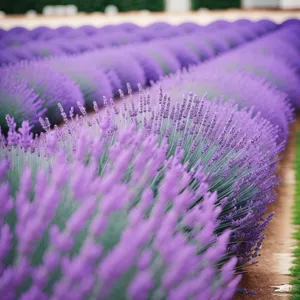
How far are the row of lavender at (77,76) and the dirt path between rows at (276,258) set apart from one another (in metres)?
1.91

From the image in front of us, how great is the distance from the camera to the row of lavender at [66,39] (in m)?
7.65

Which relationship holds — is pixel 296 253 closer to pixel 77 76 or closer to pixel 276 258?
pixel 276 258

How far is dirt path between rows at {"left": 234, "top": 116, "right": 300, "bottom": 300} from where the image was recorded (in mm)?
2301

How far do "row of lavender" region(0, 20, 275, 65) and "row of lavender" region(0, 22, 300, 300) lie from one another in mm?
4030

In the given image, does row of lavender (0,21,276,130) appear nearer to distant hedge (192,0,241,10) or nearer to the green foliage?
the green foliage

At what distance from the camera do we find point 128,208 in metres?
1.57

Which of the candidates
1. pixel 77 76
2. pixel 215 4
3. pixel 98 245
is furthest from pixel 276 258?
pixel 215 4

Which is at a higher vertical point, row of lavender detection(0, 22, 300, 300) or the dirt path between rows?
row of lavender detection(0, 22, 300, 300)

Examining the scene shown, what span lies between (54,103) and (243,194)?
260 centimetres

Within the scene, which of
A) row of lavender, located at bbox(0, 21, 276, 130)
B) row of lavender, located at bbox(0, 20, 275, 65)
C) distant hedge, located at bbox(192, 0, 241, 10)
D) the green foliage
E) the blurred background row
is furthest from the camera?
distant hedge, located at bbox(192, 0, 241, 10)

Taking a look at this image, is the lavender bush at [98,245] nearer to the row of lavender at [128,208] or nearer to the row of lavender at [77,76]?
the row of lavender at [128,208]

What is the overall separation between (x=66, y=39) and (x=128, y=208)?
10486 mm

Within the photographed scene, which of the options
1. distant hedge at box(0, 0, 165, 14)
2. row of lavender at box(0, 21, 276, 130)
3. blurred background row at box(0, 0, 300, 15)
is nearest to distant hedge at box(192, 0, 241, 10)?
blurred background row at box(0, 0, 300, 15)

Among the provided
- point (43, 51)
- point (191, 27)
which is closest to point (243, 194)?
point (43, 51)
